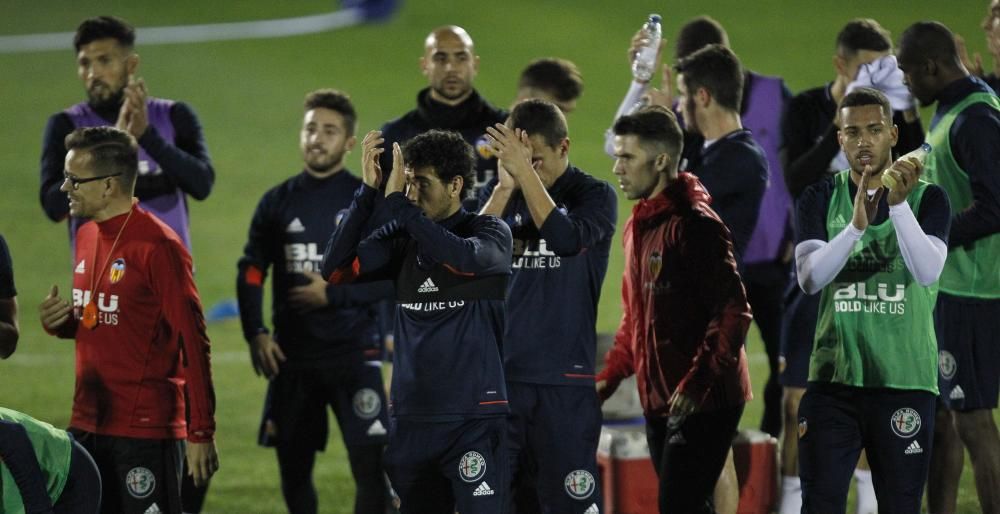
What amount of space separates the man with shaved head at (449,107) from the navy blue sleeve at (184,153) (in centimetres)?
92

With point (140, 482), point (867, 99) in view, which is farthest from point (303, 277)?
point (867, 99)

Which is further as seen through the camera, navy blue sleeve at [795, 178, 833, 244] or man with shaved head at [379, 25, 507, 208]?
man with shaved head at [379, 25, 507, 208]

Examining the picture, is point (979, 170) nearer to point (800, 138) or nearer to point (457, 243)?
point (800, 138)

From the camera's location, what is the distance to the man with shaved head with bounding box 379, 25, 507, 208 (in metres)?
8.24

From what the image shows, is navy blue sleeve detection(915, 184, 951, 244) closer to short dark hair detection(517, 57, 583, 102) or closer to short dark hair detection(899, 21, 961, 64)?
short dark hair detection(899, 21, 961, 64)

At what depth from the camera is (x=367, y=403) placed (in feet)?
25.5

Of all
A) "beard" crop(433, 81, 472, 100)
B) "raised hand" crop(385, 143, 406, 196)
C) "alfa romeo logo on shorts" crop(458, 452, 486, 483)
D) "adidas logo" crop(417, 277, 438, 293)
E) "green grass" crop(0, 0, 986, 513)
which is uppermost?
"green grass" crop(0, 0, 986, 513)

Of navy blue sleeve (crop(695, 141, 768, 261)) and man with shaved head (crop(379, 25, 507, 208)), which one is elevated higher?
man with shaved head (crop(379, 25, 507, 208))

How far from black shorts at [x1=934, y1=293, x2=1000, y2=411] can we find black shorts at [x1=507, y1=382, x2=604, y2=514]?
1.76m

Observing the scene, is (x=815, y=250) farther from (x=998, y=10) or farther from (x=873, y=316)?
(x=998, y=10)

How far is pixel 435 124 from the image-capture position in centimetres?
823

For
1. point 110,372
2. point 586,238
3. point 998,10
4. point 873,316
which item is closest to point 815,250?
point 873,316

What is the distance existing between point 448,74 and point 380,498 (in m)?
2.22

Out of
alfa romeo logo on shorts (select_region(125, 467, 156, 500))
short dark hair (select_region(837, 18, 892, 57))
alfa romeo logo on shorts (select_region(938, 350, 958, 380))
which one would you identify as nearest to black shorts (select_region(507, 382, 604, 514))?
alfa romeo logo on shorts (select_region(125, 467, 156, 500))
